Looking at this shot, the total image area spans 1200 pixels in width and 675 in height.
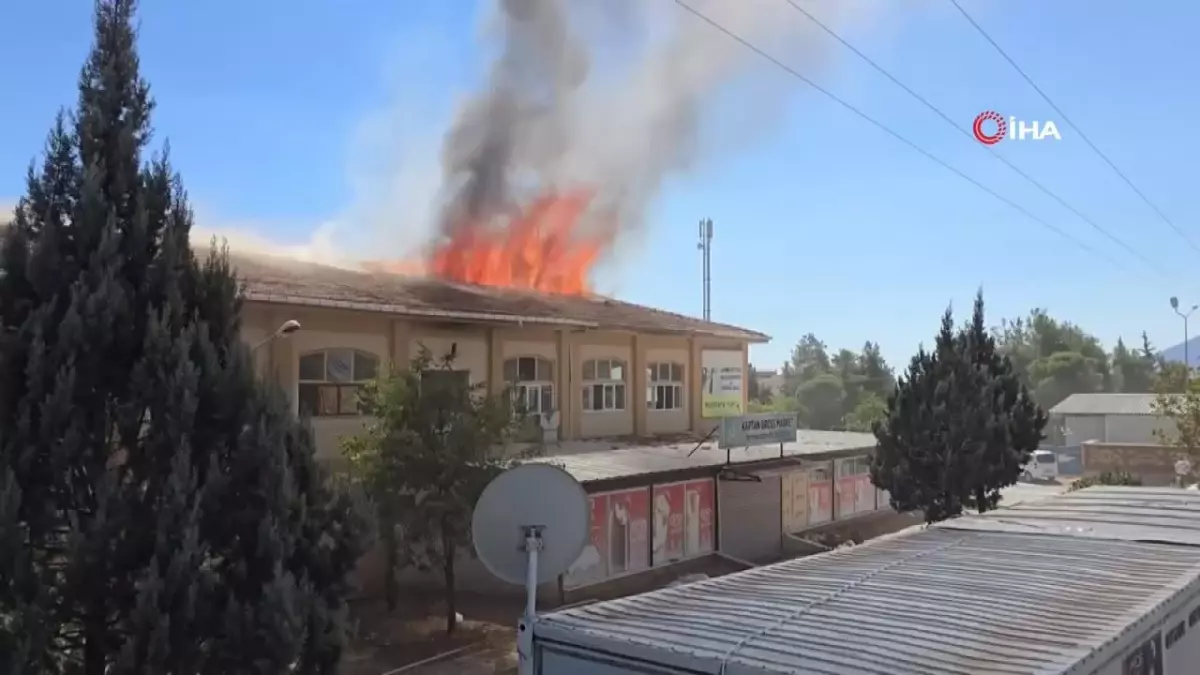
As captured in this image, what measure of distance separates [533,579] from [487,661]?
36.3ft

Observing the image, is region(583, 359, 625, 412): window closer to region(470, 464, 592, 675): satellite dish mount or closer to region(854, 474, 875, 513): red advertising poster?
region(854, 474, 875, 513): red advertising poster

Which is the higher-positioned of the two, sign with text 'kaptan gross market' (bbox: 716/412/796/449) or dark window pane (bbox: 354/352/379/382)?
dark window pane (bbox: 354/352/379/382)

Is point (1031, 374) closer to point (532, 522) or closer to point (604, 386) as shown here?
point (604, 386)

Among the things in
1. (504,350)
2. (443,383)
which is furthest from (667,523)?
(443,383)

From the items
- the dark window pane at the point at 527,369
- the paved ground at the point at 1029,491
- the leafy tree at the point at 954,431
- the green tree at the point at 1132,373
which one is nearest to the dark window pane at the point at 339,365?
the dark window pane at the point at 527,369

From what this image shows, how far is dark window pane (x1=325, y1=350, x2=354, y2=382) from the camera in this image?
810 inches

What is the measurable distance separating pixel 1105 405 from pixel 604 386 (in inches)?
1740

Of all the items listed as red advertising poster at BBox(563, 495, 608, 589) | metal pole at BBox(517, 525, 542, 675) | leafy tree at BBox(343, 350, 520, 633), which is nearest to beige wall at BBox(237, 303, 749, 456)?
leafy tree at BBox(343, 350, 520, 633)

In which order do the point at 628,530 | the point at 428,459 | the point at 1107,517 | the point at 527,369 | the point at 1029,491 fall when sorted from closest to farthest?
the point at 1107,517 < the point at 428,459 < the point at 628,530 < the point at 527,369 < the point at 1029,491

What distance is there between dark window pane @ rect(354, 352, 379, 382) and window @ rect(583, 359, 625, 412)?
8.61 m

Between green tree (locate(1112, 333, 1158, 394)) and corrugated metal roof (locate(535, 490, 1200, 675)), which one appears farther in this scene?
green tree (locate(1112, 333, 1158, 394))

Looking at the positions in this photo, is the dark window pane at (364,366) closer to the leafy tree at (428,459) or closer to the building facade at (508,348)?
the building facade at (508,348)

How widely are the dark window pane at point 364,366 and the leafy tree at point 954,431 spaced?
11.3 m

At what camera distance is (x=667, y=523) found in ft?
76.6
